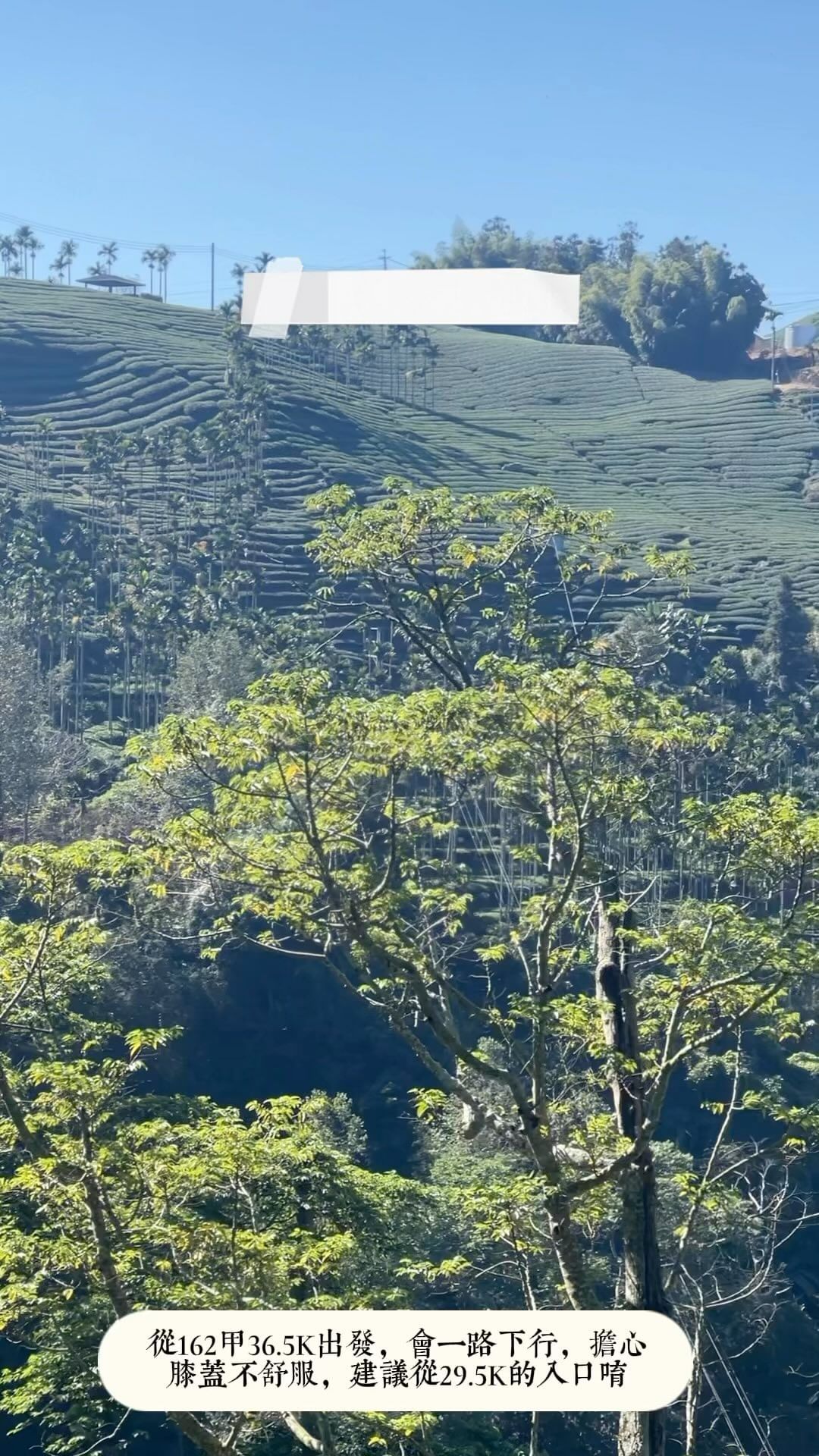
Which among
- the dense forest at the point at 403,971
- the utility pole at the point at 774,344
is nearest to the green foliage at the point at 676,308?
the utility pole at the point at 774,344

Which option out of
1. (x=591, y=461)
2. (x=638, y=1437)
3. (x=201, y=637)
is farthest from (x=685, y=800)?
(x=591, y=461)

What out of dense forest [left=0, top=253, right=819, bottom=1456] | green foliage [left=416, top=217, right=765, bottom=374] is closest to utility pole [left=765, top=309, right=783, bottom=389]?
green foliage [left=416, top=217, right=765, bottom=374]

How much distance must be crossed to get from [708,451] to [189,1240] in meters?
84.5

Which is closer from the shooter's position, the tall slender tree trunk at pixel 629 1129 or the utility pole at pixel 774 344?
the tall slender tree trunk at pixel 629 1129

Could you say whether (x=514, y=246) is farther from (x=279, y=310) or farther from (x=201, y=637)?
(x=279, y=310)

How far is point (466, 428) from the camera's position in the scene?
291ft

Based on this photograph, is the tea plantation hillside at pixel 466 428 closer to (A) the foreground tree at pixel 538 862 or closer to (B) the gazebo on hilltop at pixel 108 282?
(B) the gazebo on hilltop at pixel 108 282
